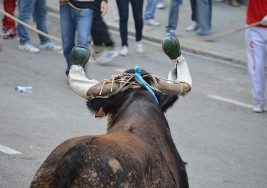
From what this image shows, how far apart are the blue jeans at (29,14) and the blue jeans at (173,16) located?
2.79 metres

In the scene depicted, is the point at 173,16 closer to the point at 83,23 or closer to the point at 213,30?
the point at 213,30

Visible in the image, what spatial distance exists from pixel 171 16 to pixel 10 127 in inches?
272

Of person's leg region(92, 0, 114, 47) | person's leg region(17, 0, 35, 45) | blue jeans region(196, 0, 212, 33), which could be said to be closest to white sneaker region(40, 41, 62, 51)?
person's leg region(17, 0, 35, 45)

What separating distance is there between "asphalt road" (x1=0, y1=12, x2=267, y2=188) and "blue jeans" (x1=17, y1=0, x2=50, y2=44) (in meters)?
0.31

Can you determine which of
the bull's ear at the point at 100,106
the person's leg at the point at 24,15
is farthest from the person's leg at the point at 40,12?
the bull's ear at the point at 100,106

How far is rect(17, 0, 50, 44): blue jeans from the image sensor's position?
1303cm

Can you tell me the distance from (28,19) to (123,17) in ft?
5.23

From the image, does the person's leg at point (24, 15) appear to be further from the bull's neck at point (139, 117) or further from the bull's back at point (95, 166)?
the bull's back at point (95, 166)

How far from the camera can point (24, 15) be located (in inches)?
516

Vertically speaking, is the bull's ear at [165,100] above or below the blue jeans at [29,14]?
above

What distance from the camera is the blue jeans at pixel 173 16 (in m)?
15.1

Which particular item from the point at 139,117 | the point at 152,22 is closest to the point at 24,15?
the point at 152,22

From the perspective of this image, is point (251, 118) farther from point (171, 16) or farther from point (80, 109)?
point (171, 16)

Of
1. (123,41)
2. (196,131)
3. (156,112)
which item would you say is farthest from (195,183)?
(123,41)
